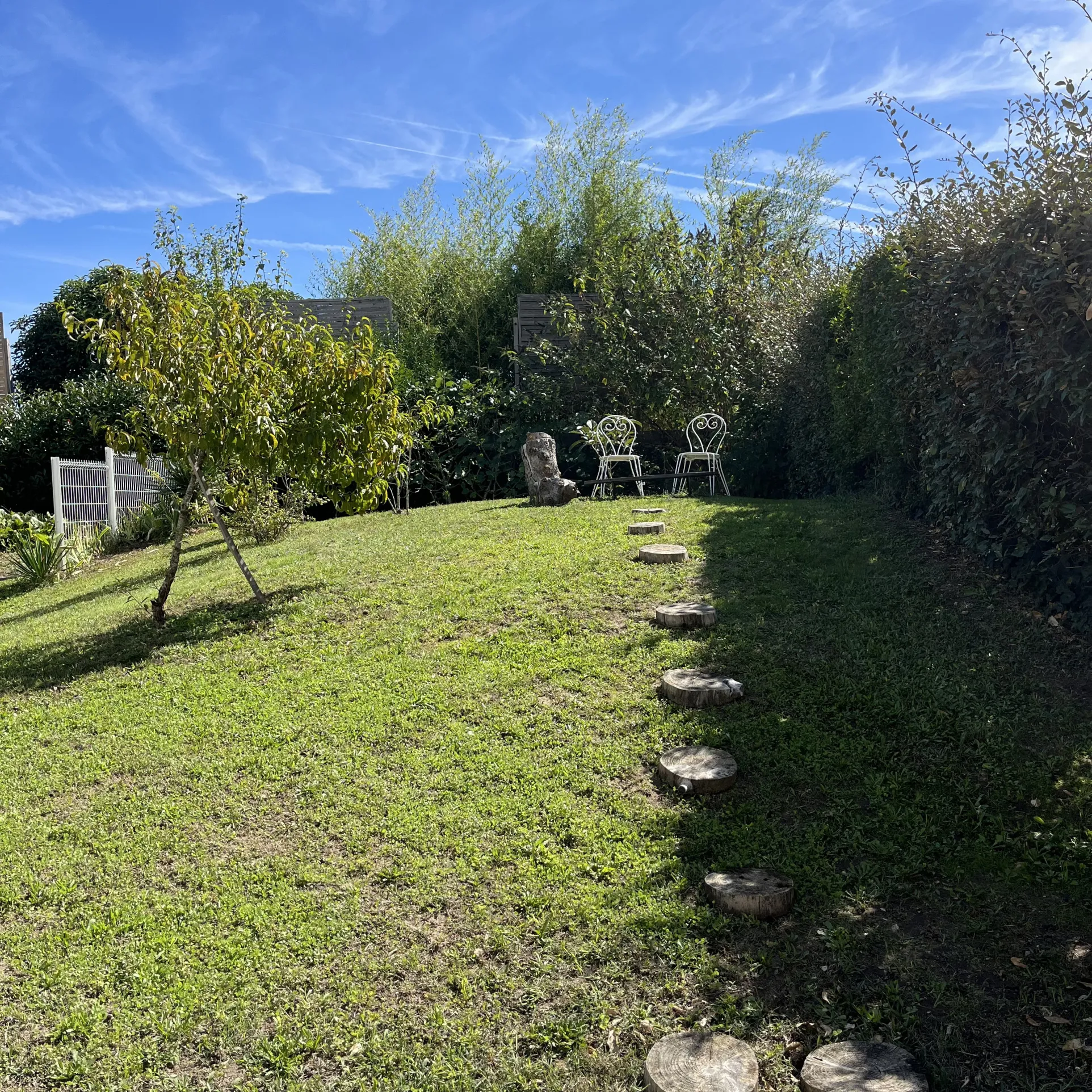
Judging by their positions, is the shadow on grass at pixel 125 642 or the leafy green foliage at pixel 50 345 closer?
the shadow on grass at pixel 125 642

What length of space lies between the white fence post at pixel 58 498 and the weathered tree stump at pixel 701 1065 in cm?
896

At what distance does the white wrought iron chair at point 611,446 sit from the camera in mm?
9820

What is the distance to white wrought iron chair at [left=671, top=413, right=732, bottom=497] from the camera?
9.93m

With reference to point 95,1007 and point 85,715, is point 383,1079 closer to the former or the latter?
point 95,1007

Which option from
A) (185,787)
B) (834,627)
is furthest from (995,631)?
(185,787)

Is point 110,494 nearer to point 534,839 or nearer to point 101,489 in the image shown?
point 101,489

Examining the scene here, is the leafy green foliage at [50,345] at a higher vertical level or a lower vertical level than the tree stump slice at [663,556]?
higher

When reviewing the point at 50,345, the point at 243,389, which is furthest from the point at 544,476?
the point at 50,345

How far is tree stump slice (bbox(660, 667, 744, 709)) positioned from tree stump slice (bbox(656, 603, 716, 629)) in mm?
689

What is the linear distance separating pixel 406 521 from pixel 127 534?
11.8 ft

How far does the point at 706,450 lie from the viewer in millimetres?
10453

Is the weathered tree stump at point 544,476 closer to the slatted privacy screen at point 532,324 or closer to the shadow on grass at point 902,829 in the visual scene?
the shadow on grass at point 902,829

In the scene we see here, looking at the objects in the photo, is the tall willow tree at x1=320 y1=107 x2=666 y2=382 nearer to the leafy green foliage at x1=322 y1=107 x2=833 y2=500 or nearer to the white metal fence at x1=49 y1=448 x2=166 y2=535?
the leafy green foliage at x1=322 y1=107 x2=833 y2=500

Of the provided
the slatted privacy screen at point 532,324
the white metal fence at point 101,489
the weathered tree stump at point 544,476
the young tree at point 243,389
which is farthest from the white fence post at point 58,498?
the slatted privacy screen at point 532,324
